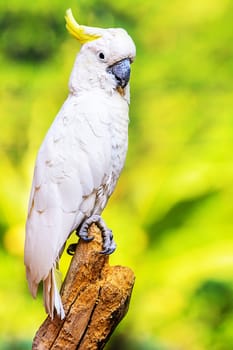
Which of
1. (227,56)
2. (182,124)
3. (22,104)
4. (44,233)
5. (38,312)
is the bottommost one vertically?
(44,233)

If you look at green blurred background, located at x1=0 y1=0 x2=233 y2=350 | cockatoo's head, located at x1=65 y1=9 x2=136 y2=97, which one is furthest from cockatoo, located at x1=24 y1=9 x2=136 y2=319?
green blurred background, located at x1=0 y1=0 x2=233 y2=350

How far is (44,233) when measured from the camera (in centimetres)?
171

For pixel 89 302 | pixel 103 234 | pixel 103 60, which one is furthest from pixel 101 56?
pixel 89 302

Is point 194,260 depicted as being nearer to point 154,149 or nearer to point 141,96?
point 154,149

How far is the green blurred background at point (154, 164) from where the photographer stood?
249 centimetres

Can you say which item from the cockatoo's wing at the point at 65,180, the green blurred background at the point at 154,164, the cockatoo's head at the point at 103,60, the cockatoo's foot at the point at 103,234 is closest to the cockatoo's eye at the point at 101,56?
the cockatoo's head at the point at 103,60

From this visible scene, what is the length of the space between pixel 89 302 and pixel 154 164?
971 mm

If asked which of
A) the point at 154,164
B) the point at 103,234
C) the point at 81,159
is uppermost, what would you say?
the point at 154,164

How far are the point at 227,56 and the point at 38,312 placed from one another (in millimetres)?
1211

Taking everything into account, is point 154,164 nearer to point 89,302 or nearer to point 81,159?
point 81,159

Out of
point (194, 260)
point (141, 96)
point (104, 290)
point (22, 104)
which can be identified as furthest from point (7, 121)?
point (104, 290)

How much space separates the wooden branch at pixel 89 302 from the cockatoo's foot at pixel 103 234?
15 mm

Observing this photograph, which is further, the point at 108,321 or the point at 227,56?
the point at 227,56

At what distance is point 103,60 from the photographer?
68.9 inches
